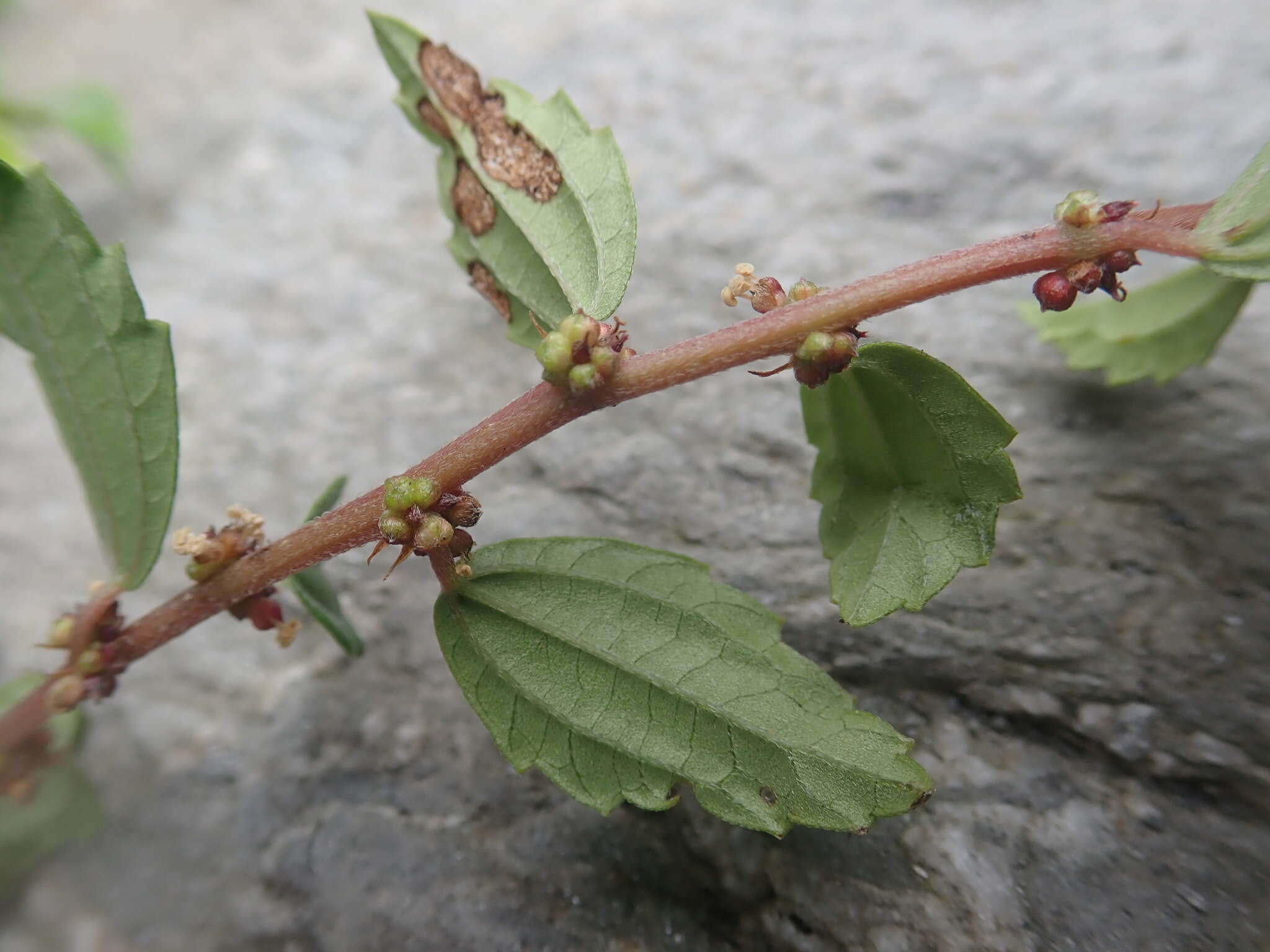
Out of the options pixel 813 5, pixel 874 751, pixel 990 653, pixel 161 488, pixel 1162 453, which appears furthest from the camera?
pixel 813 5

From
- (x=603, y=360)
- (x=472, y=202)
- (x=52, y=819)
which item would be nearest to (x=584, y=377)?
(x=603, y=360)

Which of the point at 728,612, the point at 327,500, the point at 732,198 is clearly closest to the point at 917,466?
the point at 728,612

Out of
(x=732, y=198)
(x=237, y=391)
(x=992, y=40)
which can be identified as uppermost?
(x=992, y=40)

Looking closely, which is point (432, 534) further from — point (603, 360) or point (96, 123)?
point (96, 123)

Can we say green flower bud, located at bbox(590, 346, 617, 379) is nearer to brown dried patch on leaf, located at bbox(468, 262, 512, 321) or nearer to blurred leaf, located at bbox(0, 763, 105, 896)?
brown dried patch on leaf, located at bbox(468, 262, 512, 321)

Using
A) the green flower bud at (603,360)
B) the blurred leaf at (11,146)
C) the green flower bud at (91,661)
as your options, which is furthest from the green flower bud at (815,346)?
the blurred leaf at (11,146)

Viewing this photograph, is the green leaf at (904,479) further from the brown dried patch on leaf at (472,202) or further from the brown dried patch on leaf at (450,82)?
the brown dried patch on leaf at (450,82)

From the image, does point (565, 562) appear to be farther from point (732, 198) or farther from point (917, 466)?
point (732, 198)
